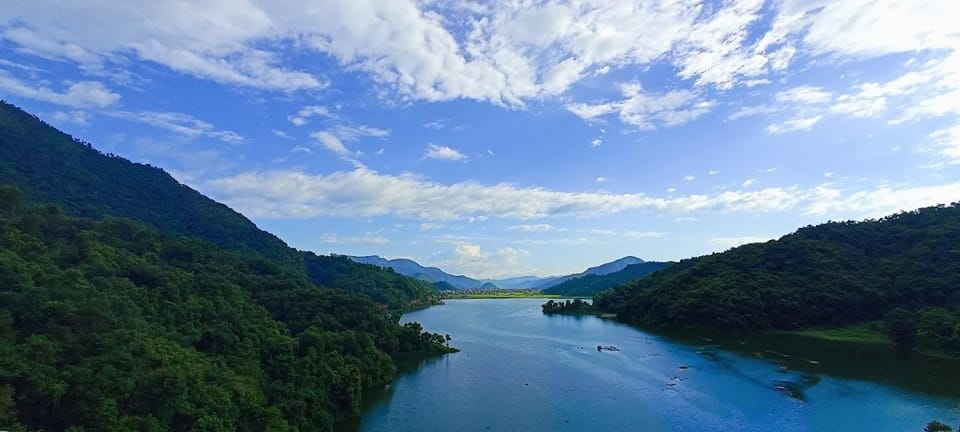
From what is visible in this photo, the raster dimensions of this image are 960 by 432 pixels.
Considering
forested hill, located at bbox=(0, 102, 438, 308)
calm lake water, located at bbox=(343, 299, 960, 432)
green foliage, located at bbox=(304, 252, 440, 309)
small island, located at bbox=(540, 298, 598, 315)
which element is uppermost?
forested hill, located at bbox=(0, 102, 438, 308)

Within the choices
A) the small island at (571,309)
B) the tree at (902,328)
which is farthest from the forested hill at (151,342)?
the small island at (571,309)

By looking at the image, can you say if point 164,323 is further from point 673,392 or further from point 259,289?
point 673,392

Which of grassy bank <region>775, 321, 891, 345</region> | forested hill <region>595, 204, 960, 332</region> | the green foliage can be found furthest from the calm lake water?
the green foliage

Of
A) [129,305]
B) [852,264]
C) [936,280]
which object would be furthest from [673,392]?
[852,264]

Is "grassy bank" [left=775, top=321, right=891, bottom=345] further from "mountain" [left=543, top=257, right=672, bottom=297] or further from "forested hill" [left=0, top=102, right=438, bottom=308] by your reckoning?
"mountain" [left=543, top=257, right=672, bottom=297]

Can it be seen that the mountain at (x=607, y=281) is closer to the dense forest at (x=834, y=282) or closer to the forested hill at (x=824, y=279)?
the forested hill at (x=824, y=279)

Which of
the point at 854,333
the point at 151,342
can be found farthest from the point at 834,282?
the point at 151,342
